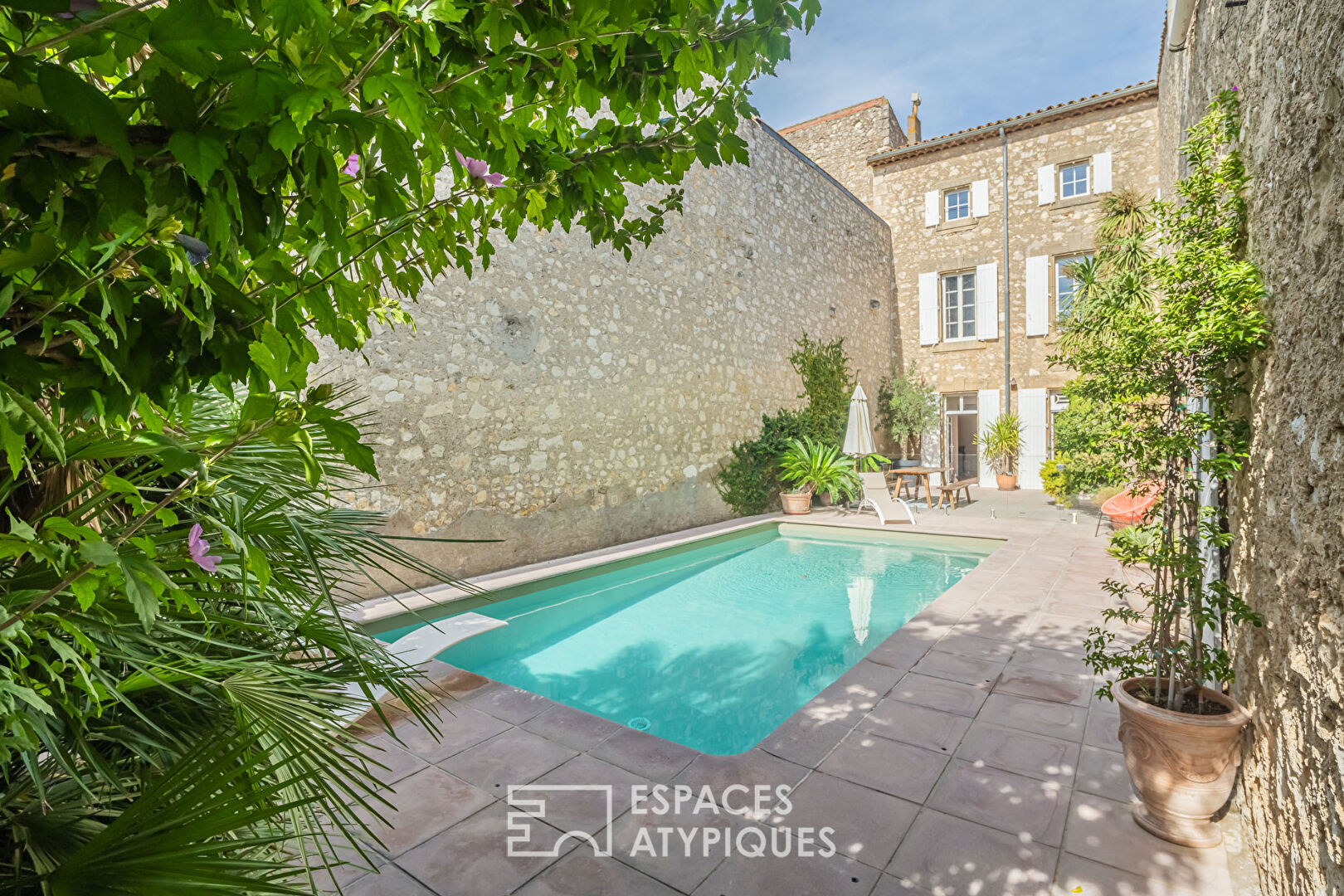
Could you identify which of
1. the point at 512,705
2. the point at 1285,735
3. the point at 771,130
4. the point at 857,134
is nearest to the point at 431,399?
the point at 512,705

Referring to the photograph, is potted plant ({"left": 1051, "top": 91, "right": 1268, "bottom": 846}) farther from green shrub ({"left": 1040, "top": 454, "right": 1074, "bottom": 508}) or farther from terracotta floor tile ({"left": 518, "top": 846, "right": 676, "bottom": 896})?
green shrub ({"left": 1040, "top": 454, "right": 1074, "bottom": 508})

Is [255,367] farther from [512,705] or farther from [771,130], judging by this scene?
[771,130]

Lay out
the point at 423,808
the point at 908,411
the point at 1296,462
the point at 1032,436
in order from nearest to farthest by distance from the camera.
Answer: the point at 1296,462 → the point at 423,808 → the point at 1032,436 → the point at 908,411

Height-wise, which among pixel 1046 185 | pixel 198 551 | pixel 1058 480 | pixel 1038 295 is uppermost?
pixel 1046 185

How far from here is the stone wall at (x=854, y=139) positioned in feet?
44.5

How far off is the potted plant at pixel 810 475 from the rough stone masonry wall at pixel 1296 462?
6.90 meters

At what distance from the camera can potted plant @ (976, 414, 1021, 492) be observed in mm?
11680

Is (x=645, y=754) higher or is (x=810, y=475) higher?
A: (x=810, y=475)

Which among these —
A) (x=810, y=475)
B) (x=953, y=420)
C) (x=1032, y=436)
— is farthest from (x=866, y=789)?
(x=953, y=420)

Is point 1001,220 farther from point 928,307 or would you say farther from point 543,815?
point 543,815

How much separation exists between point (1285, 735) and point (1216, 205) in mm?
1813

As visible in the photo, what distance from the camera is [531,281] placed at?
616cm

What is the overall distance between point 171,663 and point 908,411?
13.1 m

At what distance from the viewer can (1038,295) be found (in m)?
11.8
